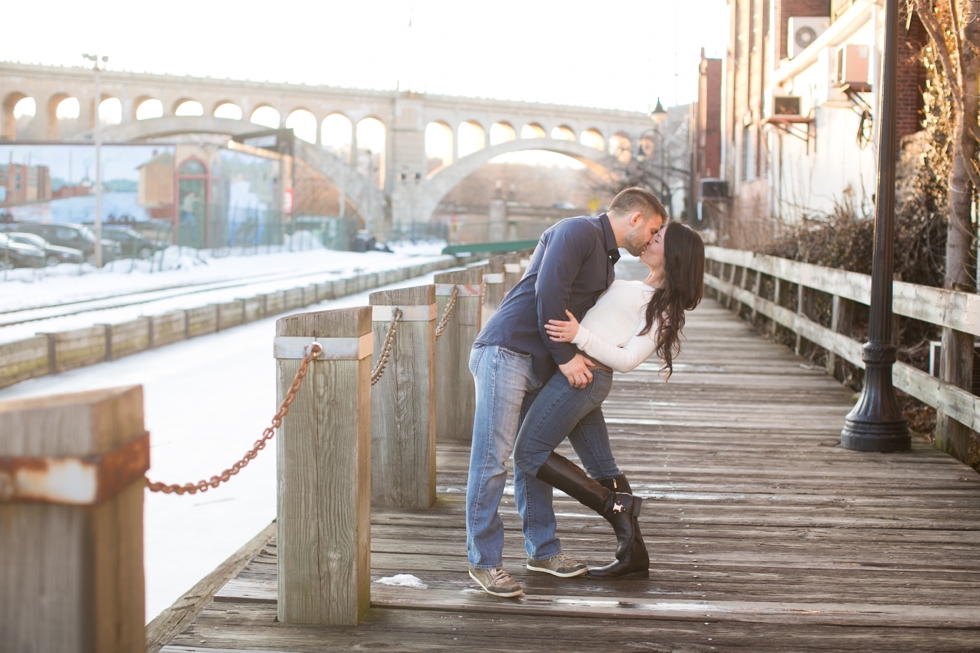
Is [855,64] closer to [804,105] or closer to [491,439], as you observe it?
[804,105]

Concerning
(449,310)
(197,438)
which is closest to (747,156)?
(197,438)

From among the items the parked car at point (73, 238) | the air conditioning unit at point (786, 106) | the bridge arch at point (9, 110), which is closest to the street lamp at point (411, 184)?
the bridge arch at point (9, 110)

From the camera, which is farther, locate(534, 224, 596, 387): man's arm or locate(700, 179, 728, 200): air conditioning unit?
locate(700, 179, 728, 200): air conditioning unit

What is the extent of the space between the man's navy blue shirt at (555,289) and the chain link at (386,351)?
25.6 inches

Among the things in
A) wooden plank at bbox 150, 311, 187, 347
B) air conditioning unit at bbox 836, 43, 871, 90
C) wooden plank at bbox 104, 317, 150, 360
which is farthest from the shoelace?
air conditioning unit at bbox 836, 43, 871, 90

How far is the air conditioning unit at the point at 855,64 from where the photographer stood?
13.7 metres

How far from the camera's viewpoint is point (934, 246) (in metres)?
9.13

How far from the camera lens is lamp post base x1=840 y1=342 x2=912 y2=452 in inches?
227

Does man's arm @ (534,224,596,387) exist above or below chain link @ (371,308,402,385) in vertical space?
above

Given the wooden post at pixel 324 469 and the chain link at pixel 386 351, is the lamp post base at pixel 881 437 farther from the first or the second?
the wooden post at pixel 324 469

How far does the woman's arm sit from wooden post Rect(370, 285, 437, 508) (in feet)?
3.86

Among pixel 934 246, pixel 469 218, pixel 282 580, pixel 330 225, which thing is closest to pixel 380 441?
pixel 282 580

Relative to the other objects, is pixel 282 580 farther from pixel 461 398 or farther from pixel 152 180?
pixel 152 180

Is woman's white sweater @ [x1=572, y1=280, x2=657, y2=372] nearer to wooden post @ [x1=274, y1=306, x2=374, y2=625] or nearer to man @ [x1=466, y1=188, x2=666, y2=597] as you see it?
man @ [x1=466, y1=188, x2=666, y2=597]
